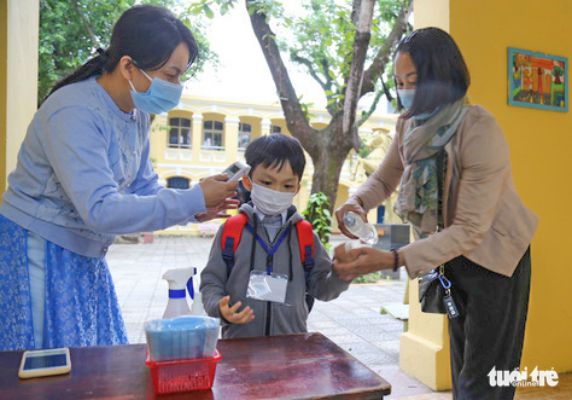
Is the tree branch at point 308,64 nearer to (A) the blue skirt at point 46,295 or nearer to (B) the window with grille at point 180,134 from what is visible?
(A) the blue skirt at point 46,295

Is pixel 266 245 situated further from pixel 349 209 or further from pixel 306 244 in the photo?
pixel 349 209

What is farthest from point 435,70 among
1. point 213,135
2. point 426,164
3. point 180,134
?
point 213,135

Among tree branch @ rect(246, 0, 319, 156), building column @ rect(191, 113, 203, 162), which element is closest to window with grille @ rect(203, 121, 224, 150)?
building column @ rect(191, 113, 203, 162)

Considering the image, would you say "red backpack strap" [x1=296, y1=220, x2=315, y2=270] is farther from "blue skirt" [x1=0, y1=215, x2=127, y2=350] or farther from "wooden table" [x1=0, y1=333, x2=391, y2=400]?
"blue skirt" [x1=0, y1=215, x2=127, y2=350]

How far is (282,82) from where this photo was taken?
5.51 m

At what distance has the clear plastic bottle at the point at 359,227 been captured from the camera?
5.92ft

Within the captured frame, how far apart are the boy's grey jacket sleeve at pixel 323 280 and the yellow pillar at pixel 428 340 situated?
140 cm

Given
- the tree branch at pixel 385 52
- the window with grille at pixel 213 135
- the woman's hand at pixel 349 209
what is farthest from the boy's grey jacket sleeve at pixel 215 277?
the window with grille at pixel 213 135

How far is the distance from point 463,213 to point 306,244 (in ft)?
1.74

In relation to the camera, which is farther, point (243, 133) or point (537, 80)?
point (243, 133)

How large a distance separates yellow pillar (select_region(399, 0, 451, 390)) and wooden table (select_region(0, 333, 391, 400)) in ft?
6.03

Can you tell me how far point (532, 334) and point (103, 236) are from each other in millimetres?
2725

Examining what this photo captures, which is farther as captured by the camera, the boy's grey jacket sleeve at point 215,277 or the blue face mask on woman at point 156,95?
the boy's grey jacket sleeve at point 215,277

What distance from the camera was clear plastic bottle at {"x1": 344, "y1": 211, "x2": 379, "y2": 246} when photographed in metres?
1.80
